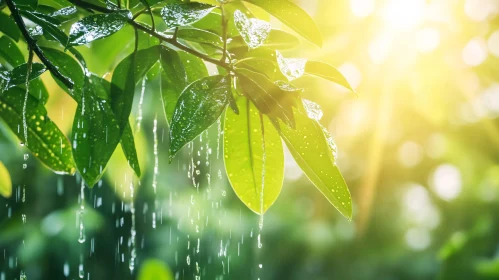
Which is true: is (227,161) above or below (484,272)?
above

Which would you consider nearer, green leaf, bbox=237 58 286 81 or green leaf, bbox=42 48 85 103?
green leaf, bbox=237 58 286 81

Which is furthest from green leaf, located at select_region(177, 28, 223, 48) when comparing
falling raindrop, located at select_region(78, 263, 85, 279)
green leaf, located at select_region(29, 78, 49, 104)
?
falling raindrop, located at select_region(78, 263, 85, 279)

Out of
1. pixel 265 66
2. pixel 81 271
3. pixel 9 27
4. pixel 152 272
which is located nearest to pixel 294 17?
pixel 265 66

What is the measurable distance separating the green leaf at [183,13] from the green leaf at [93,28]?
1.5 inches

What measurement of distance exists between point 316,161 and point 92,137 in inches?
8.3

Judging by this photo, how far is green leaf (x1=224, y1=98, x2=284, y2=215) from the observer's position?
0.56m

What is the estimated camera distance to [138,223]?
4.53 m

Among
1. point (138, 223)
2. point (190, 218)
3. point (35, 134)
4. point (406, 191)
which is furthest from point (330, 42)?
point (35, 134)

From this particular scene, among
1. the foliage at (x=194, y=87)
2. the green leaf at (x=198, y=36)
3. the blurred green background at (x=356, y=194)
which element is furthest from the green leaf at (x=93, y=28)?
the blurred green background at (x=356, y=194)

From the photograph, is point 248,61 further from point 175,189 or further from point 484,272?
point 175,189

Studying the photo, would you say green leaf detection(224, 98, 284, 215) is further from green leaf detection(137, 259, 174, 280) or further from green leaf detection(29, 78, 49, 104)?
green leaf detection(137, 259, 174, 280)

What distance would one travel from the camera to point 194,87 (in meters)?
0.48

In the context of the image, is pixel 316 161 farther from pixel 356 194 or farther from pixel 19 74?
pixel 356 194

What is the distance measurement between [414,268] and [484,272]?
143cm
